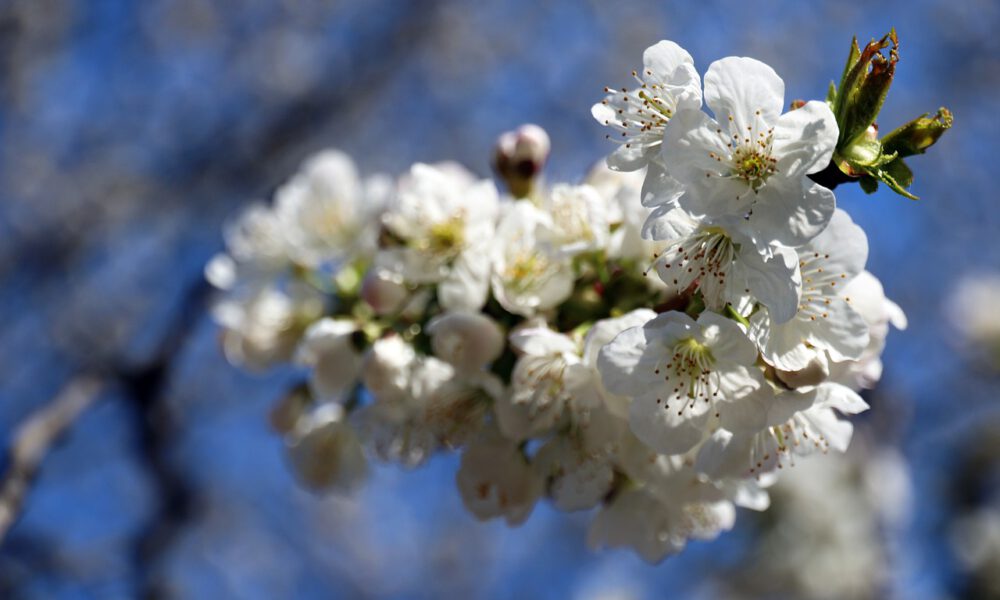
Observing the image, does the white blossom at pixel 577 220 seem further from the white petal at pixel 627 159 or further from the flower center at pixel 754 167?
the flower center at pixel 754 167

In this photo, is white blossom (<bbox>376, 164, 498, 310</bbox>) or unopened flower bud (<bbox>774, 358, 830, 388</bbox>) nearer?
unopened flower bud (<bbox>774, 358, 830, 388</bbox>)

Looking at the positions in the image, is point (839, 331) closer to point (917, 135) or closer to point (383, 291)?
point (917, 135)

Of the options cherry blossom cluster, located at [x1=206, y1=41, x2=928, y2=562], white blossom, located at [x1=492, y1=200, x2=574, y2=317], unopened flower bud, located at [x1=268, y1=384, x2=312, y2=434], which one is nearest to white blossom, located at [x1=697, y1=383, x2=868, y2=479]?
cherry blossom cluster, located at [x1=206, y1=41, x2=928, y2=562]

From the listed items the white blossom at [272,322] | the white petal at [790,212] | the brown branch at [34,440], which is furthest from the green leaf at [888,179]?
the brown branch at [34,440]

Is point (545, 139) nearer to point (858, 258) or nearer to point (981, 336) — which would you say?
point (858, 258)

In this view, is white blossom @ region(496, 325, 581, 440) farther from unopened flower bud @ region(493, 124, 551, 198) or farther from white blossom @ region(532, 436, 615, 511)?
unopened flower bud @ region(493, 124, 551, 198)

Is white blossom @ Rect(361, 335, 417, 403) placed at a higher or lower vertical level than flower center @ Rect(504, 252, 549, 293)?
lower

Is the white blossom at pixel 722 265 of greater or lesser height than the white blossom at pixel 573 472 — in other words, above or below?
above
